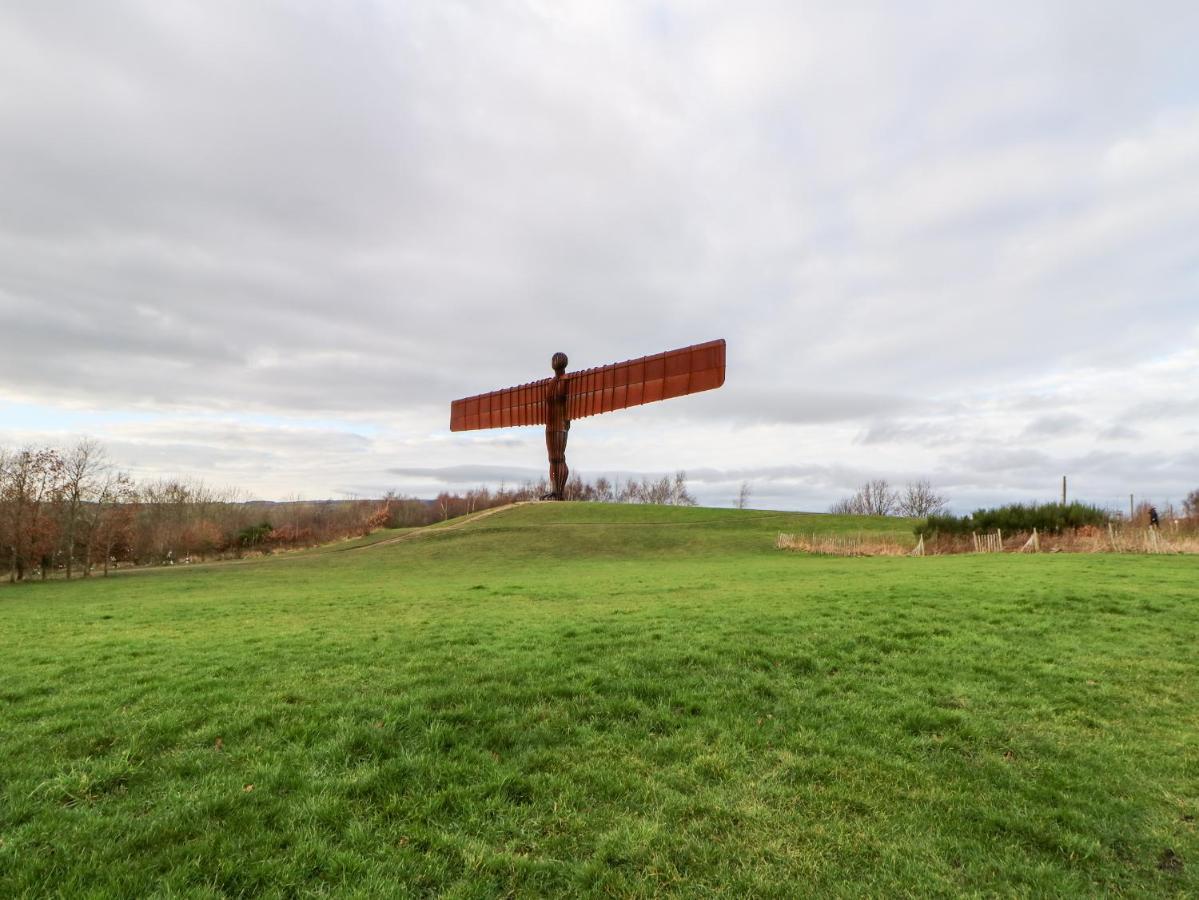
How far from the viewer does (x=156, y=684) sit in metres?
7.71

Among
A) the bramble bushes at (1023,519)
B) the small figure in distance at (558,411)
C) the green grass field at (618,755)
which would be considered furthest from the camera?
the small figure in distance at (558,411)

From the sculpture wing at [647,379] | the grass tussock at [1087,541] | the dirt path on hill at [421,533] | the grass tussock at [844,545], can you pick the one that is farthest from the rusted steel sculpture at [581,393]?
the grass tussock at [1087,541]

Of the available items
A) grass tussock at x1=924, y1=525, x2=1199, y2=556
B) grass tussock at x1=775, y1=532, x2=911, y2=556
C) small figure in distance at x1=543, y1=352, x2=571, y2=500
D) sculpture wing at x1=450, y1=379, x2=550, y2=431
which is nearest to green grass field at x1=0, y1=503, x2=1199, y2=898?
grass tussock at x1=924, y1=525, x2=1199, y2=556

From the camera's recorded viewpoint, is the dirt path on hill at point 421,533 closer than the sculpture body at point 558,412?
No

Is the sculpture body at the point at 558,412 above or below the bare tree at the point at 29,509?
above

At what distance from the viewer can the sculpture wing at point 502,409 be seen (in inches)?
1710

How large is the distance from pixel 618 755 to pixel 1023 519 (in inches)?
1355

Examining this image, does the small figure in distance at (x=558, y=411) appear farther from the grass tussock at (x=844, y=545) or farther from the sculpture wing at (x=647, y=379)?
the grass tussock at (x=844, y=545)

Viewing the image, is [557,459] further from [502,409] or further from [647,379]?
[647,379]

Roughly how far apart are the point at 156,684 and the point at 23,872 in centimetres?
414

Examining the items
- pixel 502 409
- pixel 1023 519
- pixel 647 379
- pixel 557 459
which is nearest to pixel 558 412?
pixel 557 459

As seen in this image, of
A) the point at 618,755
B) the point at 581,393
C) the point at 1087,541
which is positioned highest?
the point at 581,393

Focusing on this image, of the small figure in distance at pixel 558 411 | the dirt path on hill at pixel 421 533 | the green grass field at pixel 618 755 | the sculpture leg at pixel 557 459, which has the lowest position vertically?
the dirt path on hill at pixel 421 533

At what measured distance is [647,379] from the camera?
120ft
